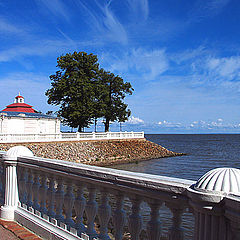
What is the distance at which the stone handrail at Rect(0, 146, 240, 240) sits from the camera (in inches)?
77.8

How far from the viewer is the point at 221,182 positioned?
6.55 ft

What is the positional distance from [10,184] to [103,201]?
2.52m

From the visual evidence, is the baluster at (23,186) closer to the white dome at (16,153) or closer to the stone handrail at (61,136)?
the white dome at (16,153)

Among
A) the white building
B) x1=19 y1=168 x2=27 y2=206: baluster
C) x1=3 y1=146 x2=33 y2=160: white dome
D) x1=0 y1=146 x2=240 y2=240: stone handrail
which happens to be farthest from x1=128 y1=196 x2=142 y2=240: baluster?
the white building

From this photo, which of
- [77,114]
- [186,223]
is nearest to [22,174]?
[186,223]

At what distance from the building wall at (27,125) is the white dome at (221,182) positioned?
99.3 ft

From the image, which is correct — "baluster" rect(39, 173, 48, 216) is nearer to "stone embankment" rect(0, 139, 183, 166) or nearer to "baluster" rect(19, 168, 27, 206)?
"baluster" rect(19, 168, 27, 206)

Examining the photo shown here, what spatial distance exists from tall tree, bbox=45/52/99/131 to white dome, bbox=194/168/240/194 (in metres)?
34.0

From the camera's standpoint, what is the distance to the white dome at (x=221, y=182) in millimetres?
1964

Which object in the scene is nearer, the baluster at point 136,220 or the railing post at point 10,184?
the baluster at point 136,220

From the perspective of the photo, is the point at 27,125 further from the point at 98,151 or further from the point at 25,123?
the point at 98,151


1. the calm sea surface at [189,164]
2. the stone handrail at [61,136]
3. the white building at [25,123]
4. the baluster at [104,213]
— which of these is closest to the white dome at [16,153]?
the baluster at [104,213]

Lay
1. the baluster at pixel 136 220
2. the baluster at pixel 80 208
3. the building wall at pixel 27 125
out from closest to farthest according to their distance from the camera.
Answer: the baluster at pixel 136 220, the baluster at pixel 80 208, the building wall at pixel 27 125

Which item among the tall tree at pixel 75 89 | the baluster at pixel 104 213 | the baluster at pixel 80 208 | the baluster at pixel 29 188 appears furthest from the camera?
the tall tree at pixel 75 89
